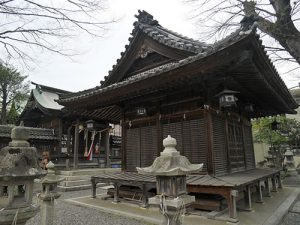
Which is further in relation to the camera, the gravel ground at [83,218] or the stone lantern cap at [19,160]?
the gravel ground at [83,218]

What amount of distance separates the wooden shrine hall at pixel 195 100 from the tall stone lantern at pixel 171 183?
2.75 metres

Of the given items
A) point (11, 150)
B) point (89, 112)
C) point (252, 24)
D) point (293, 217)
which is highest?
point (252, 24)

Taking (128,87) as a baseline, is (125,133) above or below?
below

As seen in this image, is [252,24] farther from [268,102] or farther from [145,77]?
[268,102]

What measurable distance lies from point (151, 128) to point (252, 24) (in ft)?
17.1

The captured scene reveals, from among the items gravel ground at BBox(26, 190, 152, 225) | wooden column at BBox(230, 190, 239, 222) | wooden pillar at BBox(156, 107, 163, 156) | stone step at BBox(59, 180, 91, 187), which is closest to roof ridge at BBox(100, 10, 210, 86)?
wooden pillar at BBox(156, 107, 163, 156)

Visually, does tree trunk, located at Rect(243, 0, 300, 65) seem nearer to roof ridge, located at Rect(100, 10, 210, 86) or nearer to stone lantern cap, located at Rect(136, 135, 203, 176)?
roof ridge, located at Rect(100, 10, 210, 86)

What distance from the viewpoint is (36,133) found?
18.3 m

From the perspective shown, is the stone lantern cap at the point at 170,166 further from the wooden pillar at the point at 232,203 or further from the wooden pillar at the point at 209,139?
the wooden pillar at the point at 209,139

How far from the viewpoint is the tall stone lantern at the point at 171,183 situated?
3949mm

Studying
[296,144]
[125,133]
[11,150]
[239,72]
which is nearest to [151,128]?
[125,133]

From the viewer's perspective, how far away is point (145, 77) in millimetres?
7965

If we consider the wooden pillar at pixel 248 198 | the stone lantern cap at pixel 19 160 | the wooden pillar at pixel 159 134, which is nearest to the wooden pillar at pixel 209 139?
the wooden pillar at pixel 248 198

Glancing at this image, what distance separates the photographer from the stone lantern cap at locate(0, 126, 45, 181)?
3746 mm
